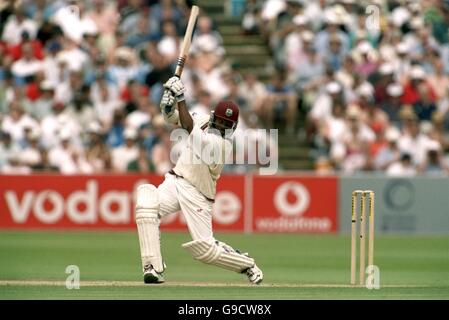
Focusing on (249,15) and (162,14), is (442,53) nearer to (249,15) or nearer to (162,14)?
(249,15)

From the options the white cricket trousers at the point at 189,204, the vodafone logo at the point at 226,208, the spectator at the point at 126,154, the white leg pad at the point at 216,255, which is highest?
the spectator at the point at 126,154

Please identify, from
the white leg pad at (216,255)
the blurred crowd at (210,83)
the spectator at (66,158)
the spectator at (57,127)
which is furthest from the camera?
the blurred crowd at (210,83)

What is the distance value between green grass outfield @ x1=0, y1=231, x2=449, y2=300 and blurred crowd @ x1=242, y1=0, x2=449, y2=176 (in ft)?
5.82

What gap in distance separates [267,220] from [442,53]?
201 inches

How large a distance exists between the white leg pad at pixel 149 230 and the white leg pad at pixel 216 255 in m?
0.29

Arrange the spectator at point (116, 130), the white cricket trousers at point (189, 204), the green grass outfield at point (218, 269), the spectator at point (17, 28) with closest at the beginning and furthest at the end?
the green grass outfield at point (218, 269)
the white cricket trousers at point (189, 204)
the spectator at point (116, 130)
the spectator at point (17, 28)

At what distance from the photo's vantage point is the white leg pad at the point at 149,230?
1215 cm

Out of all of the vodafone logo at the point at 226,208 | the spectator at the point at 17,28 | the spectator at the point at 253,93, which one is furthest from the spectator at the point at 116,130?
the spectator at the point at 17,28

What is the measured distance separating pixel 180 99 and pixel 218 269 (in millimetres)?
4149

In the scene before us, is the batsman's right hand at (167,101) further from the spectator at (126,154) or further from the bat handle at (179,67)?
the spectator at (126,154)

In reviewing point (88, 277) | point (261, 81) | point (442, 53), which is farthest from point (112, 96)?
point (88, 277)

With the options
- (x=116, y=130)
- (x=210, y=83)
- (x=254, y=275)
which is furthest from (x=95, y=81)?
(x=254, y=275)

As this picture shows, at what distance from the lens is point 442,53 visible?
23.3 m

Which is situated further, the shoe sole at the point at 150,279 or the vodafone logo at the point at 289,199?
the vodafone logo at the point at 289,199
